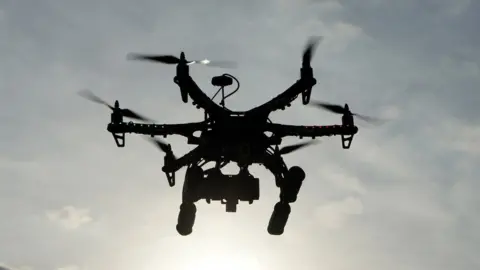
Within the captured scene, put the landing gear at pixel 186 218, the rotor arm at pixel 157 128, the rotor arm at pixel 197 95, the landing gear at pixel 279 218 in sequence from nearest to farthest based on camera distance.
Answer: the rotor arm at pixel 197 95 → the rotor arm at pixel 157 128 → the landing gear at pixel 279 218 → the landing gear at pixel 186 218

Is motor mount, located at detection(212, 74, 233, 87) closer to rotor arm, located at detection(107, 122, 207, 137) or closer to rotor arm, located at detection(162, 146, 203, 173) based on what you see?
rotor arm, located at detection(107, 122, 207, 137)

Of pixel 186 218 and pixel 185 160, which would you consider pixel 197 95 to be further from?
pixel 186 218

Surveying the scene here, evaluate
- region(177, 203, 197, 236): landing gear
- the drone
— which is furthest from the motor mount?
region(177, 203, 197, 236): landing gear

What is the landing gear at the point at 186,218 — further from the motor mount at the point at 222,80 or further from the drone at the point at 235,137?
the motor mount at the point at 222,80

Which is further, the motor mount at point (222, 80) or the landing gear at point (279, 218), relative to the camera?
the landing gear at point (279, 218)

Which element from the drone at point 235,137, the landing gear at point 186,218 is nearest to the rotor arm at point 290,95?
the drone at point 235,137

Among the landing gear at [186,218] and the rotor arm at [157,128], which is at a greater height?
the rotor arm at [157,128]

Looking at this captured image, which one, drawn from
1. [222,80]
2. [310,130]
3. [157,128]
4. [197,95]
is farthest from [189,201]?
[310,130]
